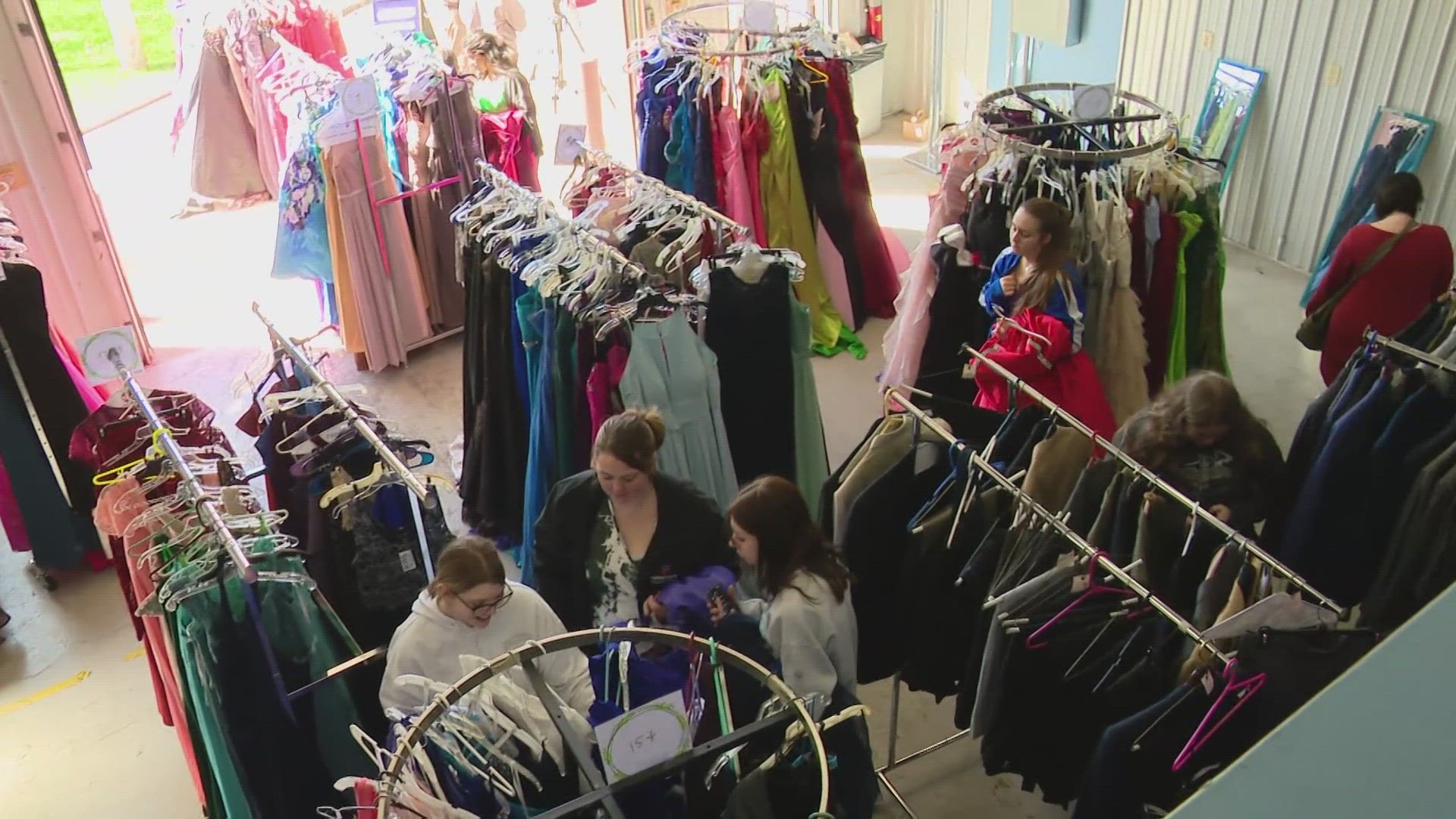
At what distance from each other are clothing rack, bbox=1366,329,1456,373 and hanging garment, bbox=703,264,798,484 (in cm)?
153

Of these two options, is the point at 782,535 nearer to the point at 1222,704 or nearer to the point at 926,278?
the point at 1222,704

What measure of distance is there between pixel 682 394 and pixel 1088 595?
50.8 inches

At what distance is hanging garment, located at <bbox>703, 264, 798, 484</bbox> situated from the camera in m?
3.21

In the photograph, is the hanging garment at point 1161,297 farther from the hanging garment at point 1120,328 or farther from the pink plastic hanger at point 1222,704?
the pink plastic hanger at point 1222,704

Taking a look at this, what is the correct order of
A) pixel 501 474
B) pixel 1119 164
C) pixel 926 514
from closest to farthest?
pixel 926 514
pixel 1119 164
pixel 501 474

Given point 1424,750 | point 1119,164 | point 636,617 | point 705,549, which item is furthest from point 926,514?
point 1424,750

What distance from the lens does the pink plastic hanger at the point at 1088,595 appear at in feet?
7.45

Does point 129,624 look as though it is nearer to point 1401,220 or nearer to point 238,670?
point 238,670

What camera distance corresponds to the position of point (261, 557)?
2.35m

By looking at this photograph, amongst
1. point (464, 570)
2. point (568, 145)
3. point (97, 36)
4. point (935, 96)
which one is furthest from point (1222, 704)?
point (97, 36)

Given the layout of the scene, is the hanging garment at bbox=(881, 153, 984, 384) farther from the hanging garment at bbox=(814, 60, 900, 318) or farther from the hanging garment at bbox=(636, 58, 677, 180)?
the hanging garment at bbox=(636, 58, 677, 180)

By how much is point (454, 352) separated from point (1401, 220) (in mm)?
3943

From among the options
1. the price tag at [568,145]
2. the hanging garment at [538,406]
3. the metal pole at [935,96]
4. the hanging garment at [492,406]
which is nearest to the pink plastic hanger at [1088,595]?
the hanging garment at [538,406]

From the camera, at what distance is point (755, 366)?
10.9 feet
